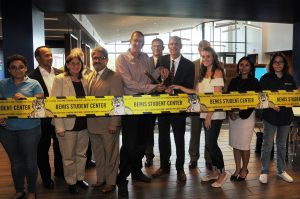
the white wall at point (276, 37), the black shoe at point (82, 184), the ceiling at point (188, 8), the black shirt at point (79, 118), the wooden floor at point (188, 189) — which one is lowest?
the wooden floor at point (188, 189)

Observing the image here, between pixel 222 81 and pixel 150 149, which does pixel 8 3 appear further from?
pixel 222 81

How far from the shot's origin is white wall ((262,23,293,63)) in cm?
1380

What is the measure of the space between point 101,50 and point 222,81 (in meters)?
1.29

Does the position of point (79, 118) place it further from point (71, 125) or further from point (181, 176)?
point (181, 176)

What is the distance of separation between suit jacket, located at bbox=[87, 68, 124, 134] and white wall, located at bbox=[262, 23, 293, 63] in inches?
488

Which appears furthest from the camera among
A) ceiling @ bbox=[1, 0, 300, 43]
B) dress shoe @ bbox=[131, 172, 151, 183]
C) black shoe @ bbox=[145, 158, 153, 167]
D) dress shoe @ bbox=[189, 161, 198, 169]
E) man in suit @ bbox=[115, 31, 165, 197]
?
ceiling @ bbox=[1, 0, 300, 43]

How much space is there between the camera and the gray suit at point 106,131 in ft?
9.51

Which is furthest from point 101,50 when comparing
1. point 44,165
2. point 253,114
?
point 253,114

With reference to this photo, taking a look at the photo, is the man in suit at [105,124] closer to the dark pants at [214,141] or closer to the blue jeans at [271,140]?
the dark pants at [214,141]

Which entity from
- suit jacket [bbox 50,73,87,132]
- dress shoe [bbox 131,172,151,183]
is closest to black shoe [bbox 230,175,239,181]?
dress shoe [bbox 131,172,151,183]

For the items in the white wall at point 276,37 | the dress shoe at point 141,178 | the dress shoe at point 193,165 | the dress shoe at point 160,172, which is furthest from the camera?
the white wall at point 276,37

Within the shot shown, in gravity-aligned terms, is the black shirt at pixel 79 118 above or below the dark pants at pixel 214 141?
above

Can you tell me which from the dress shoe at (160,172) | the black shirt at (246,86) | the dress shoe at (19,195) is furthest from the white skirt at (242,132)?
the dress shoe at (19,195)

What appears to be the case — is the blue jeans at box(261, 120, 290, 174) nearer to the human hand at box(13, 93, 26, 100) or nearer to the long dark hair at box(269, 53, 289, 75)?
the long dark hair at box(269, 53, 289, 75)
